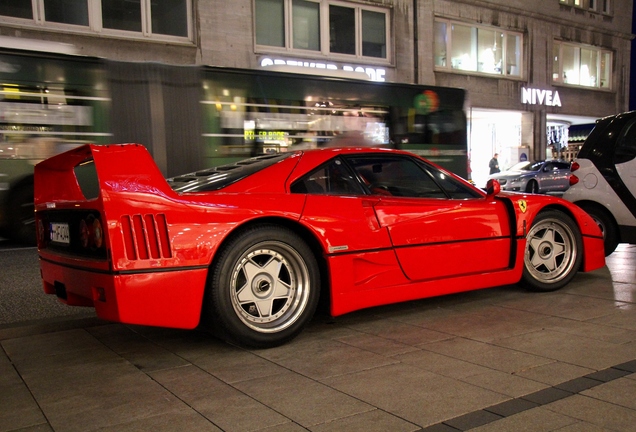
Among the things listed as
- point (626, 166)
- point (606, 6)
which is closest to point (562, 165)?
point (606, 6)

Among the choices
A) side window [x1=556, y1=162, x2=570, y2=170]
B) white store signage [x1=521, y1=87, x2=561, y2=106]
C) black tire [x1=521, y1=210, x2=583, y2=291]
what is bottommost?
black tire [x1=521, y1=210, x2=583, y2=291]

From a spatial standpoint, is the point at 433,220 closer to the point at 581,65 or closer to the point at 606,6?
the point at 581,65

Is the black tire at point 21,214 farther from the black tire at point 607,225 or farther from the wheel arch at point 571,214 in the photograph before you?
the black tire at point 607,225

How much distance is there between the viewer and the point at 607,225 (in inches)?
276

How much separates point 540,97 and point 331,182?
961 inches

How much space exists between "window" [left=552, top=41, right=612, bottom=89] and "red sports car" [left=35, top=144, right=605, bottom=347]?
24.8 metres

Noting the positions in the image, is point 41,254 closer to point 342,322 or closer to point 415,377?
point 342,322

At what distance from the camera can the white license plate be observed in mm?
3923

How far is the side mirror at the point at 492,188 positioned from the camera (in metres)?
4.82

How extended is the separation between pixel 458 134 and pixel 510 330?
1054 cm

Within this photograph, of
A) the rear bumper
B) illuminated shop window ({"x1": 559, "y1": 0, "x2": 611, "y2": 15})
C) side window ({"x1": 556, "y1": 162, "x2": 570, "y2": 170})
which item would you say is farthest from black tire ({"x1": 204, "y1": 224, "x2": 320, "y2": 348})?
illuminated shop window ({"x1": 559, "y1": 0, "x2": 611, "y2": 15})

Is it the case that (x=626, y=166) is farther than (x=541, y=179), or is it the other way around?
(x=541, y=179)

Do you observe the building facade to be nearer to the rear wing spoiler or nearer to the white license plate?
the white license plate

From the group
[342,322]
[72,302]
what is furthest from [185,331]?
[342,322]
